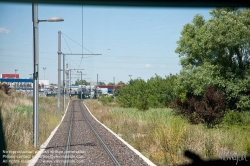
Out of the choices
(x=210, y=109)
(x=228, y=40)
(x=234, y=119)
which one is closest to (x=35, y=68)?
(x=210, y=109)

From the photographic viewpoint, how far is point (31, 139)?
50.3ft

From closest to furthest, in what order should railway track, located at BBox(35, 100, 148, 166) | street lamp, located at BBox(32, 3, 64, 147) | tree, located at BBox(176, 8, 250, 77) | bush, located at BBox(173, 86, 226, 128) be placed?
railway track, located at BBox(35, 100, 148, 166), street lamp, located at BBox(32, 3, 64, 147), bush, located at BBox(173, 86, 226, 128), tree, located at BBox(176, 8, 250, 77)

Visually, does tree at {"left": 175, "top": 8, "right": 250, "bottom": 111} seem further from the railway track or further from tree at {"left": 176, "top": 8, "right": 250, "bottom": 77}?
the railway track

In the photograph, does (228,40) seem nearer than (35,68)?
No

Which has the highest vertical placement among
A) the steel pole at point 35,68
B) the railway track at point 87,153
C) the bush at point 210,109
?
the steel pole at point 35,68

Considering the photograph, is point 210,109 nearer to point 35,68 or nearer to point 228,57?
point 228,57

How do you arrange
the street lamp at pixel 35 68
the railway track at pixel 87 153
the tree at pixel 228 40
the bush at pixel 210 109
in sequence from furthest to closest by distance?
the tree at pixel 228 40
the bush at pixel 210 109
the street lamp at pixel 35 68
the railway track at pixel 87 153

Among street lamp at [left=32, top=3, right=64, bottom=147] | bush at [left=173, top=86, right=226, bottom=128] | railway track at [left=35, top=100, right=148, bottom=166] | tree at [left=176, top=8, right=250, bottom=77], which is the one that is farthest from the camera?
tree at [left=176, top=8, right=250, bottom=77]

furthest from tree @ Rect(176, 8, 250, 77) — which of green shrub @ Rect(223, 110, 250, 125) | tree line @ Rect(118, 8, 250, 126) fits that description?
green shrub @ Rect(223, 110, 250, 125)

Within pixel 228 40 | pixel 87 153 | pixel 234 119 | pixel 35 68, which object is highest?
pixel 228 40

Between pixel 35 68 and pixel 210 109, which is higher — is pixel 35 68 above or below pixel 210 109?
above

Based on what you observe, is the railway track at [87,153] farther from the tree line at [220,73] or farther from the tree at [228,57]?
the tree at [228,57]

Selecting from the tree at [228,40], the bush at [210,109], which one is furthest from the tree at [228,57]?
the bush at [210,109]

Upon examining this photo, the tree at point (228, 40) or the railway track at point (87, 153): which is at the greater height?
the tree at point (228, 40)
